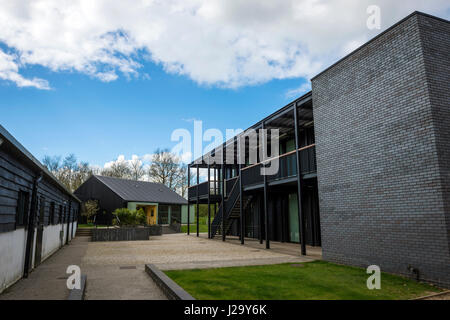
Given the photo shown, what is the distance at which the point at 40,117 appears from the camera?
82.5 feet

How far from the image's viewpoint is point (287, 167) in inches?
470

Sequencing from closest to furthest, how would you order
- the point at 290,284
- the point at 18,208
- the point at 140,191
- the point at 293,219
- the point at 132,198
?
the point at 290,284 < the point at 18,208 < the point at 293,219 < the point at 132,198 < the point at 140,191

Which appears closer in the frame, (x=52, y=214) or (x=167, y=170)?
(x=52, y=214)

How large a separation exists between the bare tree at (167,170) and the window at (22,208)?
34.6 m

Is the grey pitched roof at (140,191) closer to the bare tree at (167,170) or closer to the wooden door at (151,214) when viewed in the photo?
the wooden door at (151,214)

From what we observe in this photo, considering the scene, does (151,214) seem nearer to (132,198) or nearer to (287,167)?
(132,198)

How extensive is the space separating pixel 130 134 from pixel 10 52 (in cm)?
2536

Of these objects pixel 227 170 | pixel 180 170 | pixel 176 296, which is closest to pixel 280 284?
pixel 176 296

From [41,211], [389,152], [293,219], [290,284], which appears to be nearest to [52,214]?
[41,211]

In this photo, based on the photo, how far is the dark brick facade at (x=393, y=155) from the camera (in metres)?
6.24

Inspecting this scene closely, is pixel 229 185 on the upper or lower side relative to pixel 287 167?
lower

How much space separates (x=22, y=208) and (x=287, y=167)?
350 inches

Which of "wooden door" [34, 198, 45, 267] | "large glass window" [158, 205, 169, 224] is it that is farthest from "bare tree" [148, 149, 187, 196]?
"wooden door" [34, 198, 45, 267]

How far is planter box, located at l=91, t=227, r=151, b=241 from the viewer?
18.3 metres
